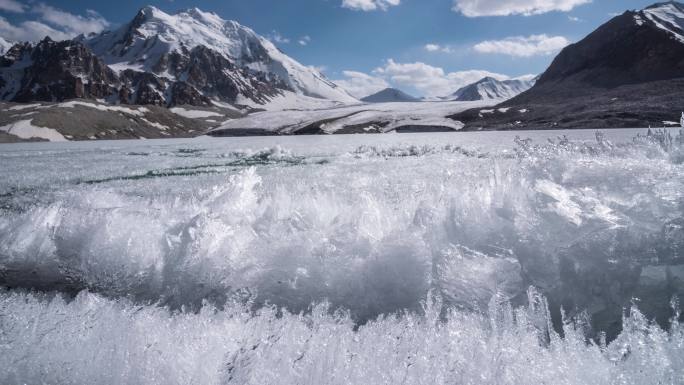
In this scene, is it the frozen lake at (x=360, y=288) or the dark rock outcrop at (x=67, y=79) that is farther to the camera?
the dark rock outcrop at (x=67, y=79)

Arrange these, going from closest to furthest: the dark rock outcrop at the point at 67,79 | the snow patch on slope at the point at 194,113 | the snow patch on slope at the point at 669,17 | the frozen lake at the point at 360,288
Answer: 1. the frozen lake at the point at 360,288
2. the snow patch on slope at the point at 669,17
3. the snow patch on slope at the point at 194,113
4. the dark rock outcrop at the point at 67,79

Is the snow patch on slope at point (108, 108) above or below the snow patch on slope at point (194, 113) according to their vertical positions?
below

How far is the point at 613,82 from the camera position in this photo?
92.2m

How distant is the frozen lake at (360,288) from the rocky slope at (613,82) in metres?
56.7

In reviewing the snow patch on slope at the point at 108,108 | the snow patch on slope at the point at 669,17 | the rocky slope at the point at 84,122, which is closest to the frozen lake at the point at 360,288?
the rocky slope at the point at 84,122

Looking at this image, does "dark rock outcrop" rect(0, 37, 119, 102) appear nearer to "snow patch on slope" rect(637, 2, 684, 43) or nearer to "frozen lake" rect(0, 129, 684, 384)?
"snow patch on slope" rect(637, 2, 684, 43)

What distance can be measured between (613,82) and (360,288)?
112752mm

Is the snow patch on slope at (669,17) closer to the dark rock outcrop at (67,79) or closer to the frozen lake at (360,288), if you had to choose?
the frozen lake at (360,288)

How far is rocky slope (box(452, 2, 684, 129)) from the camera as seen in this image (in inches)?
2274

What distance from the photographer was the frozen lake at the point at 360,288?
2.78m

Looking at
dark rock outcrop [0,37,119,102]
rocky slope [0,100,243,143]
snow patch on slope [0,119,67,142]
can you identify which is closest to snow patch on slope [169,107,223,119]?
rocky slope [0,100,243,143]

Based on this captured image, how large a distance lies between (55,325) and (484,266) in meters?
4.03

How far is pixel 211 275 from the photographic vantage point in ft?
13.5

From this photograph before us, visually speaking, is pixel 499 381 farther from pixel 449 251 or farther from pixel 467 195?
pixel 467 195
